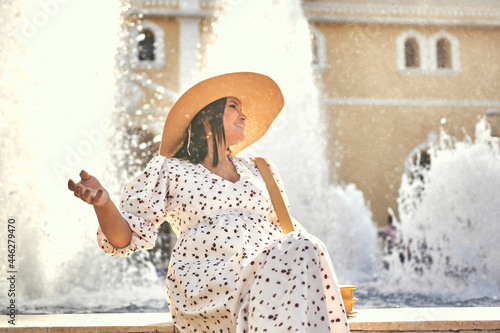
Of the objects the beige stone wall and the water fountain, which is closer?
the water fountain

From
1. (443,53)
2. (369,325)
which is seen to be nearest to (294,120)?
(443,53)

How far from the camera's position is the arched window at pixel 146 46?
44.1 ft

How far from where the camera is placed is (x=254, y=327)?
1466 mm

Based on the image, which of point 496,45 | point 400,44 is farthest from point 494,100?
point 400,44

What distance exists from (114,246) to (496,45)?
14.4 m

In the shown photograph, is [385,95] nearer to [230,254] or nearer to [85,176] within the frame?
[230,254]

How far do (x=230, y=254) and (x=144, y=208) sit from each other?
337mm

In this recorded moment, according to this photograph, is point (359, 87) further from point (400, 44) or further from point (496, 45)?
point (496, 45)

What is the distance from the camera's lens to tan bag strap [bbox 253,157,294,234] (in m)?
2.07

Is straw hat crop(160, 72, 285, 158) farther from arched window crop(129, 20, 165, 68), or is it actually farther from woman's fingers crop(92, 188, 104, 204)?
arched window crop(129, 20, 165, 68)

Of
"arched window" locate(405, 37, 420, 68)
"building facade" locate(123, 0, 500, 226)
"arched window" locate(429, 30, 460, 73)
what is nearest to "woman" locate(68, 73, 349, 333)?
"building facade" locate(123, 0, 500, 226)

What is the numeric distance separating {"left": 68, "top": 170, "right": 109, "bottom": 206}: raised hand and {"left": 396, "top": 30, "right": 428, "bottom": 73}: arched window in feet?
42.5

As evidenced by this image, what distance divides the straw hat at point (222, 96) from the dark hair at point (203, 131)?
0.02 m

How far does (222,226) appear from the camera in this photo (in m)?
1.88
